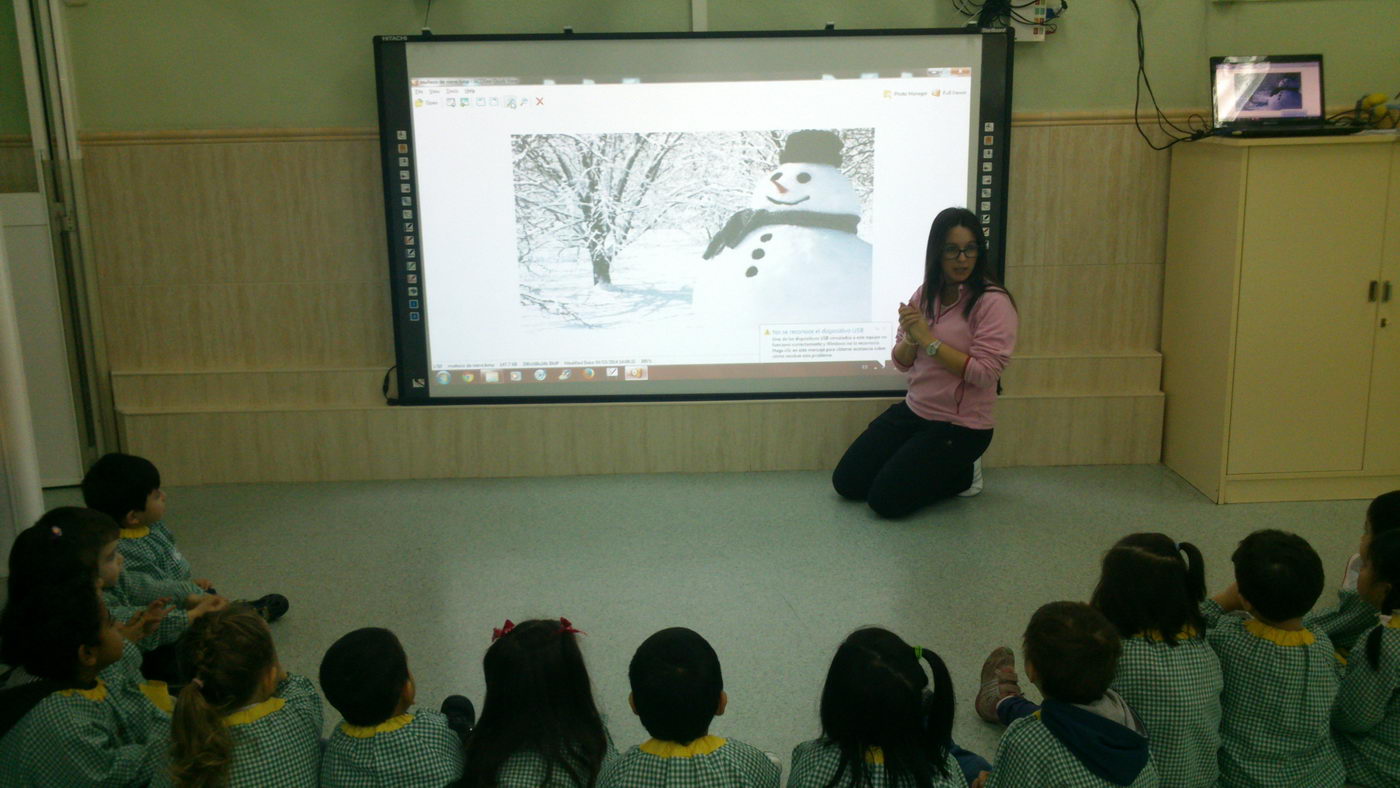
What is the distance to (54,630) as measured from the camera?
1996 millimetres

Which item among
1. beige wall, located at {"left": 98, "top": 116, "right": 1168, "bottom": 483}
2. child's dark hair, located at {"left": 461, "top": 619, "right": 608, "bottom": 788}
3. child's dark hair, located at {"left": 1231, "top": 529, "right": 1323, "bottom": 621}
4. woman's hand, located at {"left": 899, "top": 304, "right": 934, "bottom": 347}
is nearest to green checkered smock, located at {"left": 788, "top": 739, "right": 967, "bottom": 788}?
child's dark hair, located at {"left": 461, "top": 619, "right": 608, "bottom": 788}

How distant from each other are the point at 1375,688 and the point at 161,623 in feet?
8.46

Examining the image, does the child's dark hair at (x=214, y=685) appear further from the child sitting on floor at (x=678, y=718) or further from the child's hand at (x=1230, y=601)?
the child's hand at (x=1230, y=601)

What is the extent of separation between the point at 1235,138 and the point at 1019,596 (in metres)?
1.89

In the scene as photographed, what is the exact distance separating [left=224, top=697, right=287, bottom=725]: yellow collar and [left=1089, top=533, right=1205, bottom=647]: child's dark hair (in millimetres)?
1516

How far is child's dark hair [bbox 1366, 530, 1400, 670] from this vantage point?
86.4 inches

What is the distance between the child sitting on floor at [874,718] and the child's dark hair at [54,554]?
4.95ft

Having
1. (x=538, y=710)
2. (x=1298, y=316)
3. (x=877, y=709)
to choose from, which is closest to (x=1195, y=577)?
(x=877, y=709)

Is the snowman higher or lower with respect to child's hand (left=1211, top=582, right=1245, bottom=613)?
higher

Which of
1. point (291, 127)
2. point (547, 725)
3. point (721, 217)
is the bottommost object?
point (547, 725)

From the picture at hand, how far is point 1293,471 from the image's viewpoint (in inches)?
166

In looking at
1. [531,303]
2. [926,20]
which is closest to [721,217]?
[531,303]

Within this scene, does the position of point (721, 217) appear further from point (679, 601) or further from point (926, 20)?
point (679, 601)

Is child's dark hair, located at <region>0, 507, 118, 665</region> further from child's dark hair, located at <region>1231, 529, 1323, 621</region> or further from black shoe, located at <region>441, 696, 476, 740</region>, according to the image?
child's dark hair, located at <region>1231, 529, 1323, 621</region>
